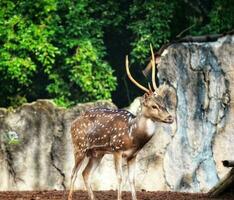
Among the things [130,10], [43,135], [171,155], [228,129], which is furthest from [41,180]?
[130,10]

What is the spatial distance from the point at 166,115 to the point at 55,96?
7.35m

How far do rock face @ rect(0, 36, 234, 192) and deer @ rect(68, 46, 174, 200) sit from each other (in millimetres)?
3483

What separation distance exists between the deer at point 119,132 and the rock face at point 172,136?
3483mm

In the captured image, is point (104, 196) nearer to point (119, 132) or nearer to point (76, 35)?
point (119, 132)

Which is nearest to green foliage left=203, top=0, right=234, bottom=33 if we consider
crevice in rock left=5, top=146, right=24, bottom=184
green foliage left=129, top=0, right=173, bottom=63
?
green foliage left=129, top=0, right=173, bottom=63

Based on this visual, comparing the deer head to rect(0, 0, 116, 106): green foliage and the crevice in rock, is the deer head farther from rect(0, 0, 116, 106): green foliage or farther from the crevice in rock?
rect(0, 0, 116, 106): green foliage

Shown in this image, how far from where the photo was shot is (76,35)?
15.3 metres

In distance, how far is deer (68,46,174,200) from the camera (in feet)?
29.0

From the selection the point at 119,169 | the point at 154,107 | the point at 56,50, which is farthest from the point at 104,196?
the point at 56,50

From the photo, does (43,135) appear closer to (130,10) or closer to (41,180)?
(41,180)

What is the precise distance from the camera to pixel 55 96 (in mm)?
15945

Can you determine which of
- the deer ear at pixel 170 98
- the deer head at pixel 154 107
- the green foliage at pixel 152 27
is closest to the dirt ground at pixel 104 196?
the deer head at pixel 154 107

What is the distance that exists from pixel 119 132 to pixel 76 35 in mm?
6452

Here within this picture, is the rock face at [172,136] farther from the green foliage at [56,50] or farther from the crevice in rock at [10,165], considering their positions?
the green foliage at [56,50]
